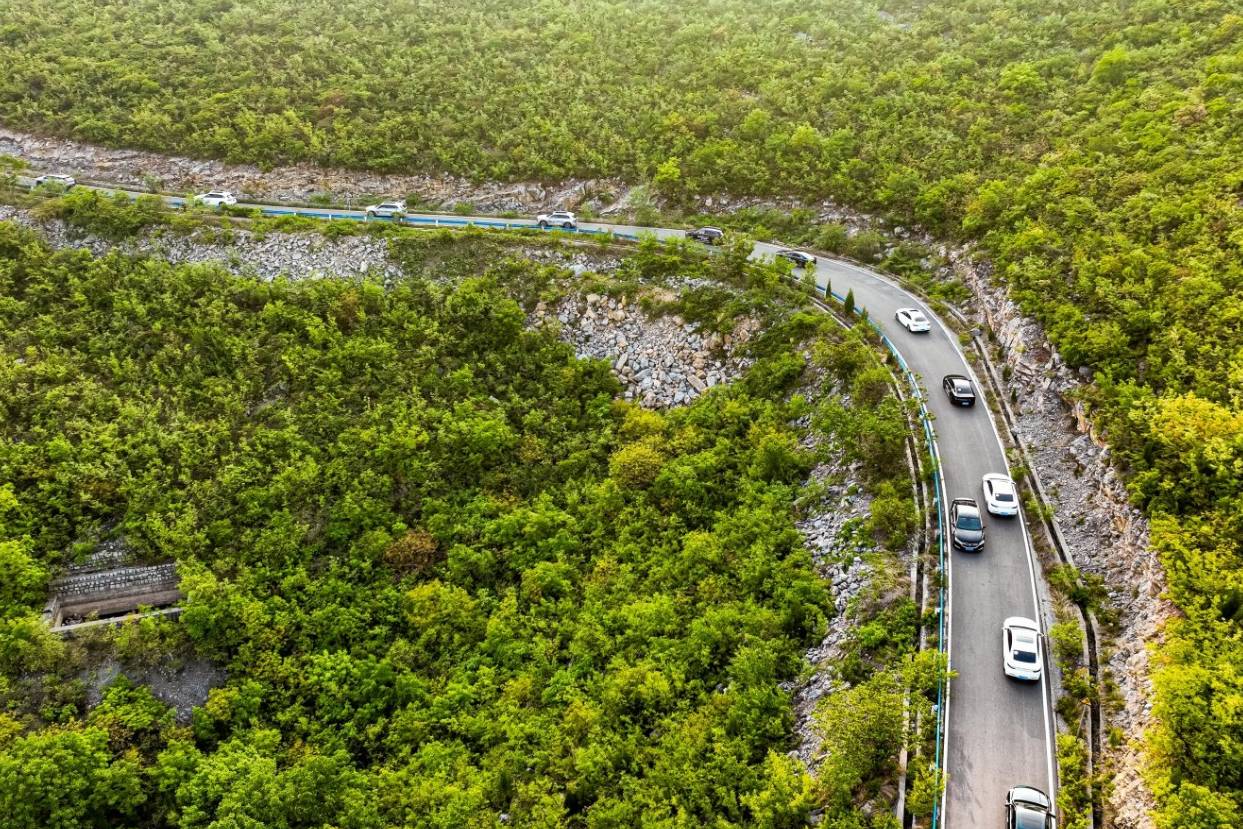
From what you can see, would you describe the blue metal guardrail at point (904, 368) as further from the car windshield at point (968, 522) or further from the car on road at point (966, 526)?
the car windshield at point (968, 522)

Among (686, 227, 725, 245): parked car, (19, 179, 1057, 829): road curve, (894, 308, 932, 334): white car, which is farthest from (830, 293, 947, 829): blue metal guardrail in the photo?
(686, 227, 725, 245): parked car

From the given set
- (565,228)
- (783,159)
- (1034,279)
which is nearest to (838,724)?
(1034,279)

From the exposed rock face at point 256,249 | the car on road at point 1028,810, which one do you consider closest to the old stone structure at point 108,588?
the exposed rock face at point 256,249

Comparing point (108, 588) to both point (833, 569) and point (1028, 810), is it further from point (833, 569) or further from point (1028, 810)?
point (1028, 810)

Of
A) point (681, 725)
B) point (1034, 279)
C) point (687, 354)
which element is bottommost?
point (681, 725)

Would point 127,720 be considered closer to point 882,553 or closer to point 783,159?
point 882,553

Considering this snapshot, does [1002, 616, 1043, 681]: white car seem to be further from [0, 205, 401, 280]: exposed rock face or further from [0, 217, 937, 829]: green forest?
[0, 205, 401, 280]: exposed rock face
